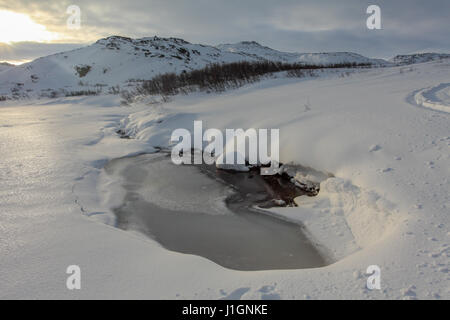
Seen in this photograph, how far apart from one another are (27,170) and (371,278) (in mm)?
5492

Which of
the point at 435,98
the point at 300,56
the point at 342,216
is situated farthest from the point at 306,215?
the point at 300,56

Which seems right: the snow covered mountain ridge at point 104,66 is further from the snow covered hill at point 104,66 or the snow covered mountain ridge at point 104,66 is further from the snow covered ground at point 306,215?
the snow covered ground at point 306,215

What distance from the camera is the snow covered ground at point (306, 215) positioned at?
→ 6.81 feet

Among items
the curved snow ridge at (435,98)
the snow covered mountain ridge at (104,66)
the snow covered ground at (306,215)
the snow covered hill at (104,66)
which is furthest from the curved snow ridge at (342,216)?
the snow covered hill at (104,66)

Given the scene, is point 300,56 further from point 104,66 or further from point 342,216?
point 342,216

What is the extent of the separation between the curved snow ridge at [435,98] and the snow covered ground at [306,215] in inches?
3.0

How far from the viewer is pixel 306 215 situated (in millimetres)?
3867

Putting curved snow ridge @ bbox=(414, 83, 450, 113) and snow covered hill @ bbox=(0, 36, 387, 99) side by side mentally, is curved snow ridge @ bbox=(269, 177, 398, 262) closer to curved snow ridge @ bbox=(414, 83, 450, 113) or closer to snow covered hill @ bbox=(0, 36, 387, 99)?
curved snow ridge @ bbox=(414, 83, 450, 113)

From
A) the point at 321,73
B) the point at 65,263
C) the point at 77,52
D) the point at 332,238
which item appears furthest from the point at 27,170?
the point at 77,52

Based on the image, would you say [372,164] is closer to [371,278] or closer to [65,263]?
[371,278]

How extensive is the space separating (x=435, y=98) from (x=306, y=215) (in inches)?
169
